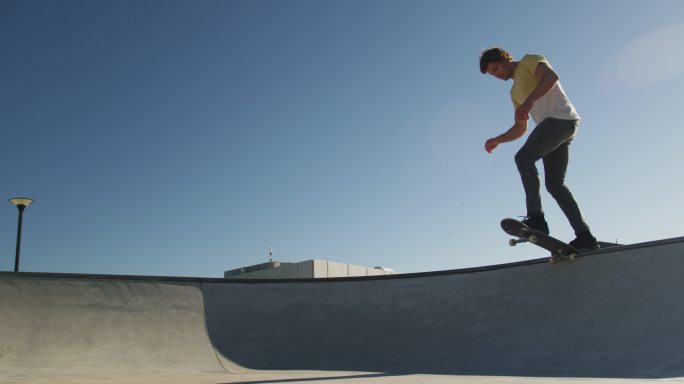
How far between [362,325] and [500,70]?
9.51 feet

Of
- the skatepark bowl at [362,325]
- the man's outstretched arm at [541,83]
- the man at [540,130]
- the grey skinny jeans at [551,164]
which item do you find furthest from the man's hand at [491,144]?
the skatepark bowl at [362,325]

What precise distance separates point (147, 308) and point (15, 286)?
1.44m

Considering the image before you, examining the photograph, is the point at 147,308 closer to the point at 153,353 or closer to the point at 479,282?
the point at 153,353

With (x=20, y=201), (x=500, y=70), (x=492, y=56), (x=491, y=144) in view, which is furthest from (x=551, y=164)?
(x=20, y=201)

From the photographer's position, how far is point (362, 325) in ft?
17.6

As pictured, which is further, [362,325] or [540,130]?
[362,325]

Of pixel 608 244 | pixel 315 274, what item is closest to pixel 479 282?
pixel 608 244

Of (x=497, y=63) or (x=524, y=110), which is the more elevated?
(x=497, y=63)

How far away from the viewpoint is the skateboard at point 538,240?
453 cm

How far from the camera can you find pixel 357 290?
6.45m

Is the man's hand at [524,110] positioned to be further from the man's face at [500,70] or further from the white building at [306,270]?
the white building at [306,270]

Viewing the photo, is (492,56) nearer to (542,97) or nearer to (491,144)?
(542,97)

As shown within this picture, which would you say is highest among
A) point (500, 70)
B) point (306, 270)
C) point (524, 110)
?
point (500, 70)

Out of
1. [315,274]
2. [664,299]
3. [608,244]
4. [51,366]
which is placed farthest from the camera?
[315,274]
